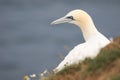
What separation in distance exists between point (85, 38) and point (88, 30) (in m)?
0.44

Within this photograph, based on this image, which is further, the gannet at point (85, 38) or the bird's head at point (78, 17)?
the bird's head at point (78, 17)

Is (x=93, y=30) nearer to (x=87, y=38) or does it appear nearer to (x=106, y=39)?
(x=87, y=38)

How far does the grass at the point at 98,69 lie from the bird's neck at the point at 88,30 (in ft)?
17.2

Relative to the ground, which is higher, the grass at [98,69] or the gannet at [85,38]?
the gannet at [85,38]

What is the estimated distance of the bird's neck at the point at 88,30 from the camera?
20.6m

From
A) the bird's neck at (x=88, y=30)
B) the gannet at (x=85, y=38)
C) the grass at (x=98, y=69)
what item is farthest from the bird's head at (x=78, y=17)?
the grass at (x=98, y=69)

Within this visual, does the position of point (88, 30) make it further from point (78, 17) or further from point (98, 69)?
point (98, 69)

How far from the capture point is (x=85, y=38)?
2095 cm

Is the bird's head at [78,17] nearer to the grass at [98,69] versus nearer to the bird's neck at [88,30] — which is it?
the bird's neck at [88,30]

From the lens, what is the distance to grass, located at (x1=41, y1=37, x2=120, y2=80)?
13.0m

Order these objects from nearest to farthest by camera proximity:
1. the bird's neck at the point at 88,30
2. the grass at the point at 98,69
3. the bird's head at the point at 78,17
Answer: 1. the grass at the point at 98,69
2. the bird's neck at the point at 88,30
3. the bird's head at the point at 78,17

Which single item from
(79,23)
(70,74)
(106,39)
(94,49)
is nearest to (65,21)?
(79,23)

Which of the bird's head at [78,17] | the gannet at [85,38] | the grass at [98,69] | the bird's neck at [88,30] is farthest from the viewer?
the bird's head at [78,17]

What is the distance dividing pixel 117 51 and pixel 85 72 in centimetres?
129
